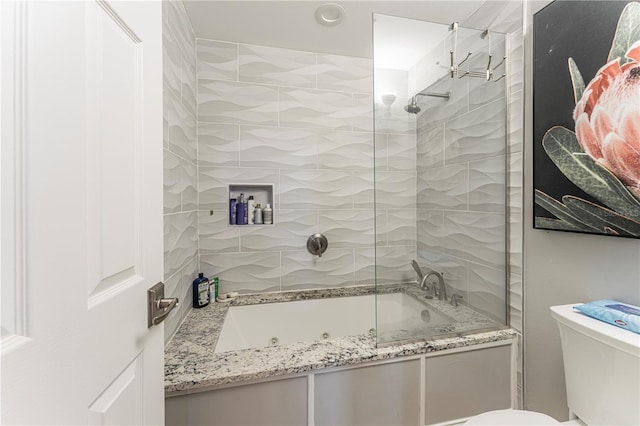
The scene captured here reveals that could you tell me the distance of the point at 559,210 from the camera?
1163 mm

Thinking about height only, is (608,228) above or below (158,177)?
below

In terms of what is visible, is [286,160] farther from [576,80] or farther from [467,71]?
[576,80]

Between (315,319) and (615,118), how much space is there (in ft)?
5.99

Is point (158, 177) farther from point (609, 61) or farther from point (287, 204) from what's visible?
point (609, 61)

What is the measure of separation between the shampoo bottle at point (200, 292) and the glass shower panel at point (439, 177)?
1138 millimetres

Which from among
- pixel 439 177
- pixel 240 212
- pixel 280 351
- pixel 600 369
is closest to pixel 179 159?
pixel 240 212

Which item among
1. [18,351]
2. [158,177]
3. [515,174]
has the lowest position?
[18,351]

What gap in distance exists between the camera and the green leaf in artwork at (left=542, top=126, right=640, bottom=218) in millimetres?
934

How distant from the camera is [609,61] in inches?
37.7

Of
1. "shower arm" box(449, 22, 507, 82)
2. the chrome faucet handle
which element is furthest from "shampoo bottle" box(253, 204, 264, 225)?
"shower arm" box(449, 22, 507, 82)

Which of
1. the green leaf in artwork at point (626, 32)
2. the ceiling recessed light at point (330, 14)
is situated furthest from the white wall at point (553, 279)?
the ceiling recessed light at point (330, 14)

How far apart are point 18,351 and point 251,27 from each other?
6.42ft

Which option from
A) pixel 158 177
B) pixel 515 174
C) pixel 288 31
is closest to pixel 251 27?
pixel 288 31

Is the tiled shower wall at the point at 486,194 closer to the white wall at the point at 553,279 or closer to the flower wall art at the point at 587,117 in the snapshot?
the white wall at the point at 553,279
